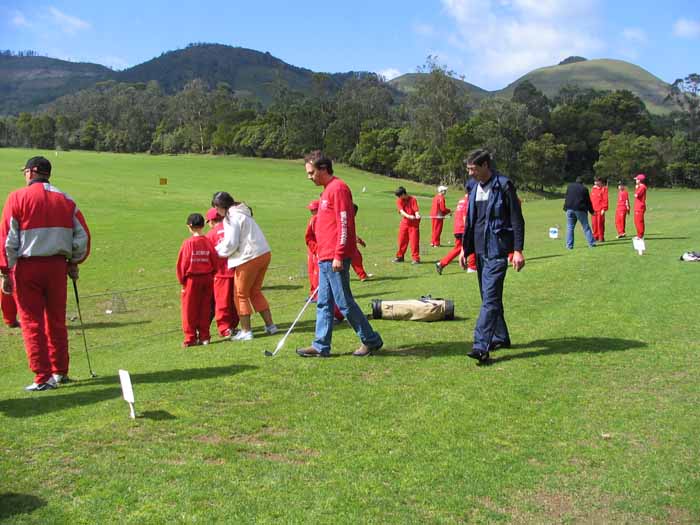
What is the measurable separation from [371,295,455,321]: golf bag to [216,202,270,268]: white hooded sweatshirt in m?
2.25

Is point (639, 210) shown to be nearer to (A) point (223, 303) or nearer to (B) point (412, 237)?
(B) point (412, 237)

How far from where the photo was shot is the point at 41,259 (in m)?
8.07

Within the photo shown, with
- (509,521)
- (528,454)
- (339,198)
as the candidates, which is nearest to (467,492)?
(509,521)

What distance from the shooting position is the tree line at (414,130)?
9650cm

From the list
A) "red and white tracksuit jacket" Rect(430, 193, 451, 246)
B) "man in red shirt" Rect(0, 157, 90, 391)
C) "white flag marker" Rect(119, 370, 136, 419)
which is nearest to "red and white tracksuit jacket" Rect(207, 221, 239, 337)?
"man in red shirt" Rect(0, 157, 90, 391)

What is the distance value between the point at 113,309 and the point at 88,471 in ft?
32.8

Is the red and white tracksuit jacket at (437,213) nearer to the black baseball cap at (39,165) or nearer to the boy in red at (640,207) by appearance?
the boy in red at (640,207)

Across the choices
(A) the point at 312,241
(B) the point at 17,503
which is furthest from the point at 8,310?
(B) the point at 17,503

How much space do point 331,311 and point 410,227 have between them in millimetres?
13049

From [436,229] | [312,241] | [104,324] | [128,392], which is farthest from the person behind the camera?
[436,229]

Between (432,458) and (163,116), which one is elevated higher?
(163,116)

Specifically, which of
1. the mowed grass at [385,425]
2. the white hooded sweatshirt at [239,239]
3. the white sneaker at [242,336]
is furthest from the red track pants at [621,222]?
the white sneaker at [242,336]

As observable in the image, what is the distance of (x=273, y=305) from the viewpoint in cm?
1557

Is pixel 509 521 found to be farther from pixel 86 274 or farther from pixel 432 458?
pixel 86 274
